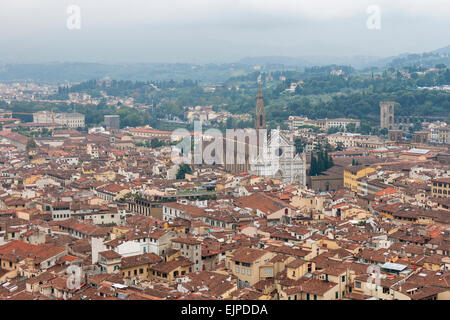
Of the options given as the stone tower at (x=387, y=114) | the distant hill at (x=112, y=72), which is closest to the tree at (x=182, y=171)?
the stone tower at (x=387, y=114)

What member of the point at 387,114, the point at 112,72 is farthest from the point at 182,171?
the point at 112,72

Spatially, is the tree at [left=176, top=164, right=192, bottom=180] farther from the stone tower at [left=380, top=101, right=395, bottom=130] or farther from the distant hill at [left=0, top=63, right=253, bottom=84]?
the distant hill at [left=0, top=63, right=253, bottom=84]

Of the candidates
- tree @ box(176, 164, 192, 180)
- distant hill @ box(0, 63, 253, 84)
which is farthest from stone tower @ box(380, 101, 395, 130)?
distant hill @ box(0, 63, 253, 84)

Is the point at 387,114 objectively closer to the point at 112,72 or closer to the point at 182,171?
the point at 182,171

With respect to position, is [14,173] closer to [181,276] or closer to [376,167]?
[376,167]

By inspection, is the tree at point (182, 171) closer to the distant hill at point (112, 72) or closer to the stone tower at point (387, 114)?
the stone tower at point (387, 114)

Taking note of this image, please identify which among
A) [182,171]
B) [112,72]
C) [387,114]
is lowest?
[182,171]

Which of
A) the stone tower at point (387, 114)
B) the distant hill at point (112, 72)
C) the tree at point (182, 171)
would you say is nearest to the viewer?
the tree at point (182, 171)
